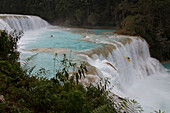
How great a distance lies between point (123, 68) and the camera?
9.92 metres

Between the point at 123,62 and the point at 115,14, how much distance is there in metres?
14.7

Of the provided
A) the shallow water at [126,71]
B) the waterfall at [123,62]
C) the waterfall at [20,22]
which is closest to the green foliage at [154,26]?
the waterfall at [123,62]

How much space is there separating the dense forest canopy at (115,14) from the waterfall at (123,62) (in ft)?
9.22

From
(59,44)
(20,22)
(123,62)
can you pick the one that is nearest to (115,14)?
(20,22)

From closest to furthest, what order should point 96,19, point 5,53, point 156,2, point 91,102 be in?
point 91,102 → point 5,53 → point 156,2 → point 96,19

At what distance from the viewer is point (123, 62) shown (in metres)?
10.2

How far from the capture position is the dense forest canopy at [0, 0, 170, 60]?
1684cm

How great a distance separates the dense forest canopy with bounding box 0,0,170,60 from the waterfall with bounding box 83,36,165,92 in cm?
281

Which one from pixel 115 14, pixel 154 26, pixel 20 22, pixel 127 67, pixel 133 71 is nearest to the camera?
pixel 127 67

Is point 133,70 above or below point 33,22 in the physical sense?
below

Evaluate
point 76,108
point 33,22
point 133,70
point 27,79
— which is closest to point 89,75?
point 27,79

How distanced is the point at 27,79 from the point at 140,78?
9.09 metres

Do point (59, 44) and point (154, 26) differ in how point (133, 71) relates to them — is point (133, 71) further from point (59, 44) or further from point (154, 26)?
point (154, 26)

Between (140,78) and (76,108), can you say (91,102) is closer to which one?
(76,108)
